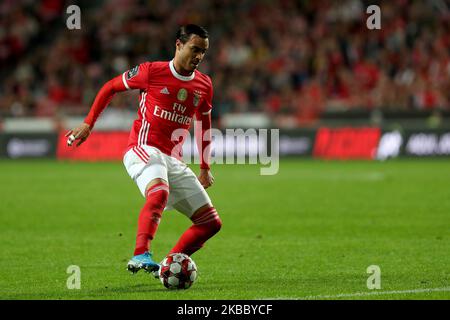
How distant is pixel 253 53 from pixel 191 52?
20.9 m

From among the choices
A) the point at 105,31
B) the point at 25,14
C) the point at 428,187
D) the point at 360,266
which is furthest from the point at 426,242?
the point at 25,14

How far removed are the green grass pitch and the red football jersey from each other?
50.6 inches

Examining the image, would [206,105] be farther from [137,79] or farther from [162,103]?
[137,79]

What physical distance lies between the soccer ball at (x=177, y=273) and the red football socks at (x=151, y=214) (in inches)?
10.9

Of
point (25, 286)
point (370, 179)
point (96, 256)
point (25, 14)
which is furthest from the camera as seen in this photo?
point (25, 14)

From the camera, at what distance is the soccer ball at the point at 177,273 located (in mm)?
8117

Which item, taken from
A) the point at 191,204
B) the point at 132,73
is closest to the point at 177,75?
the point at 132,73

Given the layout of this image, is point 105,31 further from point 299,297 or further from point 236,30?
point 299,297

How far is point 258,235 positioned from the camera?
1245cm

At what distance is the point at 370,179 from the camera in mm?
20266

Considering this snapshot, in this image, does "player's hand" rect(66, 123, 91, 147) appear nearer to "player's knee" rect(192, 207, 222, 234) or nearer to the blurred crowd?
"player's knee" rect(192, 207, 222, 234)

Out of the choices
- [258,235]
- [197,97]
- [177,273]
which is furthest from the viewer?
[258,235]

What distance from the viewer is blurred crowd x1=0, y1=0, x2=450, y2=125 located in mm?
26625

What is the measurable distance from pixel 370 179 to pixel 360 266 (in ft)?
35.8
